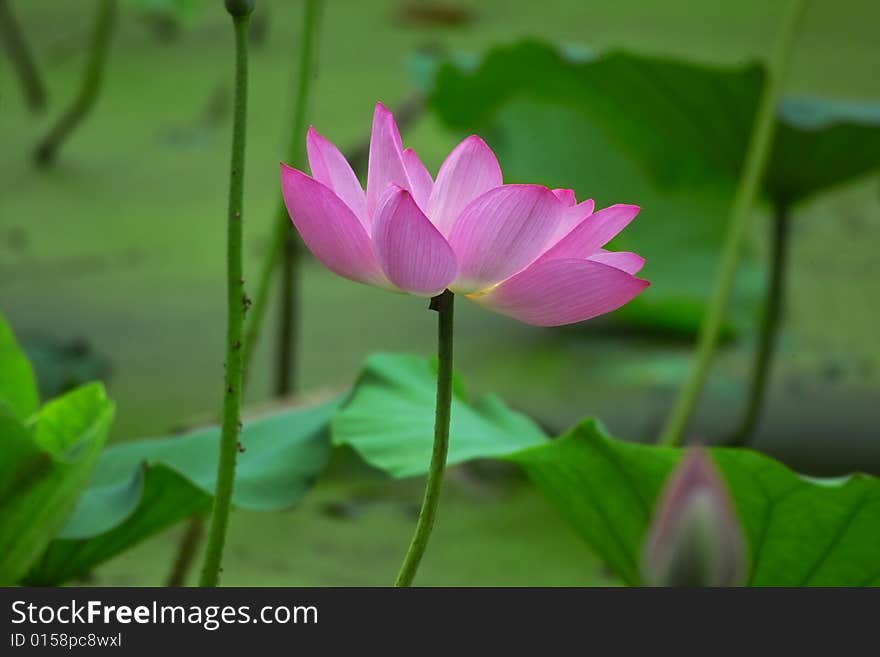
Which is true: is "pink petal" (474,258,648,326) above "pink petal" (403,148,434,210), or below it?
below

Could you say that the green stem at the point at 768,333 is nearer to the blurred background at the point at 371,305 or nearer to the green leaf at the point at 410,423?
the blurred background at the point at 371,305

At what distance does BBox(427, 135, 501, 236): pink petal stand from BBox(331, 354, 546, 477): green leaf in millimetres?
233

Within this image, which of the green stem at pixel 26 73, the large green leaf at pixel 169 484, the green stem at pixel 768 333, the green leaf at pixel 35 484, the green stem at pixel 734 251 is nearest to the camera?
the green leaf at pixel 35 484

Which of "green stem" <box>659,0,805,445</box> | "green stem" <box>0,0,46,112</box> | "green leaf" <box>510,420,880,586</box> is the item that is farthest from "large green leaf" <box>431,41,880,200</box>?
"green stem" <box>0,0,46,112</box>

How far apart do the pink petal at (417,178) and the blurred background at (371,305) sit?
23.8 inches

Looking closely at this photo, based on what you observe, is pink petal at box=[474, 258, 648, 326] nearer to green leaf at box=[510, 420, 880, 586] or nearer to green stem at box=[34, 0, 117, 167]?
green leaf at box=[510, 420, 880, 586]

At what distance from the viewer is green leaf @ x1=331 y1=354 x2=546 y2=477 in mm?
778

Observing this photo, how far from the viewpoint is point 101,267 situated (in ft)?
6.59

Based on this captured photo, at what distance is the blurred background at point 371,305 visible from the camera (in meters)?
1.29

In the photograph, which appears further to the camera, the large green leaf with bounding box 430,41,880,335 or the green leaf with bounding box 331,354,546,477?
the large green leaf with bounding box 430,41,880,335

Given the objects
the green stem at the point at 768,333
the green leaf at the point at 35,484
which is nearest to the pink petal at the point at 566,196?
the green leaf at the point at 35,484
